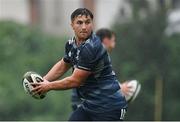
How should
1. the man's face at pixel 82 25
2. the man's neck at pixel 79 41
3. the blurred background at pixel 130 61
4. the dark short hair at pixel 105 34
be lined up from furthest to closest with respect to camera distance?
1. the blurred background at pixel 130 61
2. the dark short hair at pixel 105 34
3. the man's neck at pixel 79 41
4. the man's face at pixel 82 25

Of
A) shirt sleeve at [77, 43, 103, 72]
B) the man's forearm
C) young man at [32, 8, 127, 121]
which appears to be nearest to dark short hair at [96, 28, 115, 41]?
young man at [32, 8, 127, 121]

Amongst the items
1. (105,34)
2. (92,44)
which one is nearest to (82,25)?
(92,44)

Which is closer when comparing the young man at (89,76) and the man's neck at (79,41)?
the young man at (89,76)

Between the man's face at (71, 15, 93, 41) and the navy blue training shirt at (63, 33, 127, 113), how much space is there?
8 centimetres

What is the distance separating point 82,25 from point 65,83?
0.60 metres

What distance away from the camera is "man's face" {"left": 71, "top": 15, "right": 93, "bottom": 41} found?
8945 millimetres

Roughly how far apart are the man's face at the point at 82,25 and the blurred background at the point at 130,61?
319 inches

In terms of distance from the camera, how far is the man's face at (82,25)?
352 inches

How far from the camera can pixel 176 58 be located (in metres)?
A: 18.0

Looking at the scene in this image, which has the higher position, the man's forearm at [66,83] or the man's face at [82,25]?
the man's face at [82,25]

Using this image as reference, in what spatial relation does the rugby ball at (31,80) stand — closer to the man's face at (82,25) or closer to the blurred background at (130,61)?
the man's face at (82,25)

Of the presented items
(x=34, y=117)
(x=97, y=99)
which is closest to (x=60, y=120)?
(x=34, y=117)

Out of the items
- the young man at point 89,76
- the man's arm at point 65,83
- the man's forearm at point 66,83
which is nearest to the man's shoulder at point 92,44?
the young man at point 89,76

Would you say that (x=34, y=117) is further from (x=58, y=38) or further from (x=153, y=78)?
(x=58, y=38)
